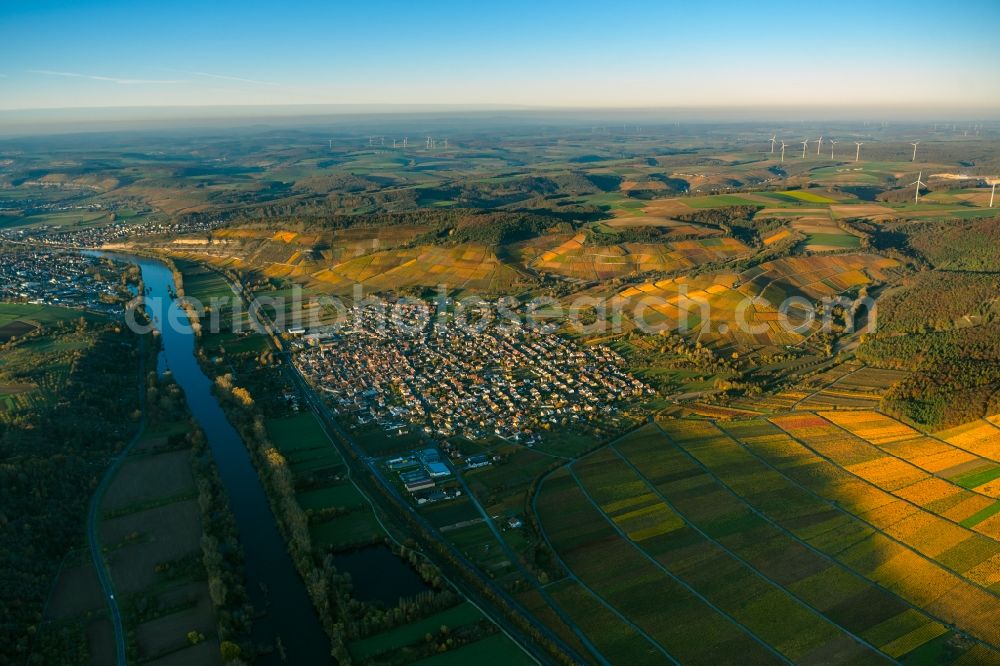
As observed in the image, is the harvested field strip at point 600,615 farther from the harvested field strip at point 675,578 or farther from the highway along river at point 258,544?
the highway along river at point 258,544

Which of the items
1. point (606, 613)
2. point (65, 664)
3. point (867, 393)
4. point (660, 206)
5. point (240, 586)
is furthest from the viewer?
point (660, 206)

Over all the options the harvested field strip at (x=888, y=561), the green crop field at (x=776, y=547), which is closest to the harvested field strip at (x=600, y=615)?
the green crop field at (x=776, y=547)

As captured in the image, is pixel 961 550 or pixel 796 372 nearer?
pixel 961 550

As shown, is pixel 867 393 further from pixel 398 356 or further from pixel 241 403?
pixel 241 403

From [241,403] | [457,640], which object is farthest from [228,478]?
[457,640]

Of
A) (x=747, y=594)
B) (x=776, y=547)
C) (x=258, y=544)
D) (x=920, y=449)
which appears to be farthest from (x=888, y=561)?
(x=258, y=544)

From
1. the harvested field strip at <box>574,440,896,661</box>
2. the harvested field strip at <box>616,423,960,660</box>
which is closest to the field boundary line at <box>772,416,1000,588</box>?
the harvested field strip at <box>616,423,960,660</box>

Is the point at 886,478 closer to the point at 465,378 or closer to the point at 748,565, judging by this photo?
the point at 748,565
